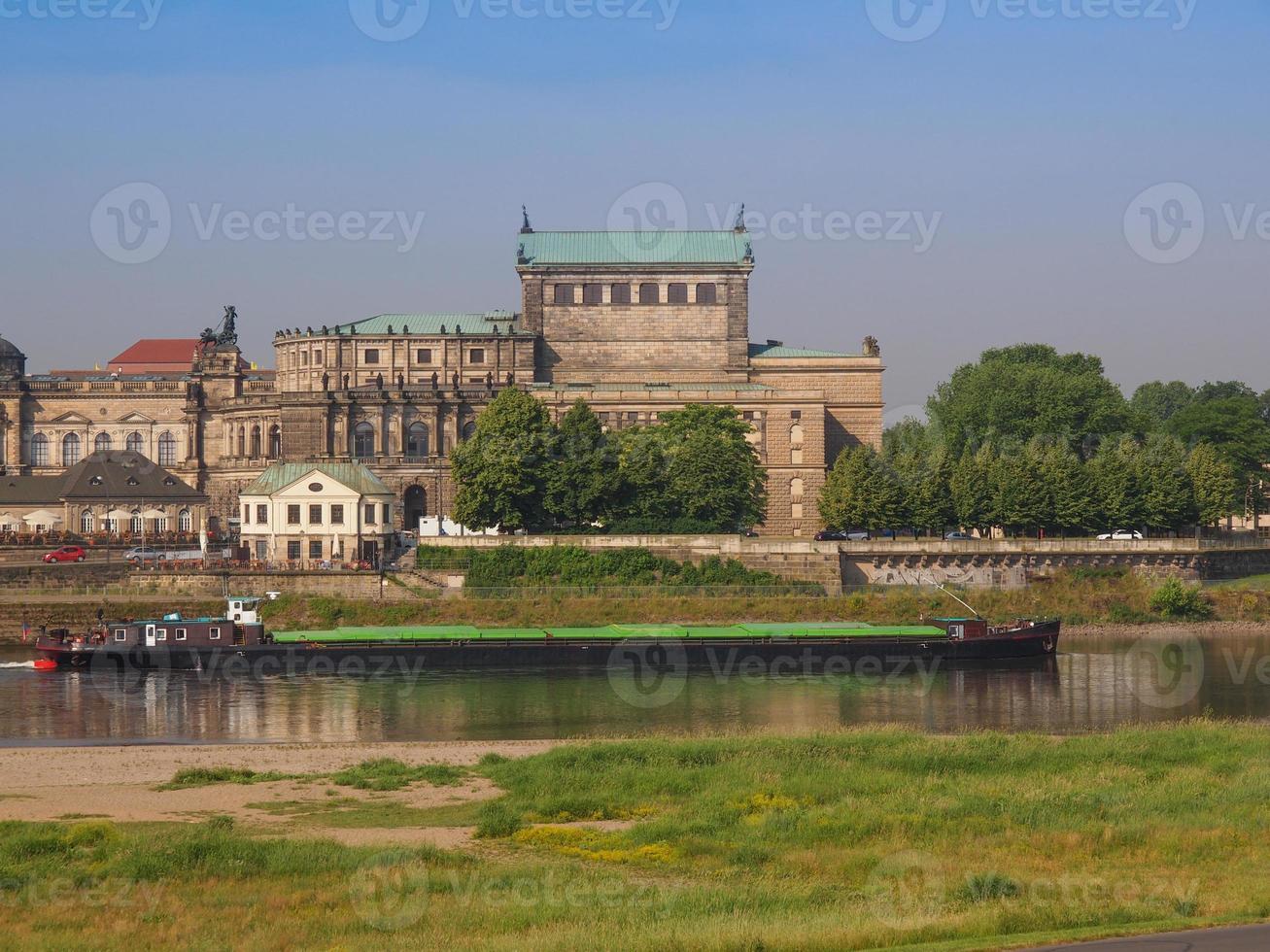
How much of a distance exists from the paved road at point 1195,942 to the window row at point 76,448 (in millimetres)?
116480

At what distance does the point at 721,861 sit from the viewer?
127 feet

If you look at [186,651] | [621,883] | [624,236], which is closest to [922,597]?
[186,651]

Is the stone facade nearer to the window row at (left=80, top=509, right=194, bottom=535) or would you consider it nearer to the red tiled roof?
the window row at (left=80, top=509, right=194, bottom=535)

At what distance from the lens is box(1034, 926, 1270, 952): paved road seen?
28.0 metres

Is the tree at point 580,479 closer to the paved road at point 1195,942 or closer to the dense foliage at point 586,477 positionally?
the dense foliage at point 586,477

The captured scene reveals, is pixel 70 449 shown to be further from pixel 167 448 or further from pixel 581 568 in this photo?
pixel 581 568

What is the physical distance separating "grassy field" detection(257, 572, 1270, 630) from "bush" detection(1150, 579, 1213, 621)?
0.48 m

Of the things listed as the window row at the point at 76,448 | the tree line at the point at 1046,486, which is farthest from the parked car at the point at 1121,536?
the window row at the point at 76,448

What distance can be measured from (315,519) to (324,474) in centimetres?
274

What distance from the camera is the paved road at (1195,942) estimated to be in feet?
91.7

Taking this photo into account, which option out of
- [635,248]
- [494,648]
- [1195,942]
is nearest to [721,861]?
[1195,942]

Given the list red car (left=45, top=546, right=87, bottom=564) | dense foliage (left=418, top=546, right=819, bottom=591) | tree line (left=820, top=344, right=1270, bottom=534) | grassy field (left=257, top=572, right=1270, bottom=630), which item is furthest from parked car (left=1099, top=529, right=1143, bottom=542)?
red car (left=45, top=546, right=87, bottom=564)

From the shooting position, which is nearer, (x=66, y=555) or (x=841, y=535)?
(x=66, y=555)

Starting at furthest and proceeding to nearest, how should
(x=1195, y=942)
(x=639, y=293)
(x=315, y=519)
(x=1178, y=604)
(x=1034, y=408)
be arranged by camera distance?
1. (x=1034, y=408)
2. (x=639, y=293)
3. (x=315, y=519)
4. (x=1178, y=604)
5. (x=1195, y=942)
